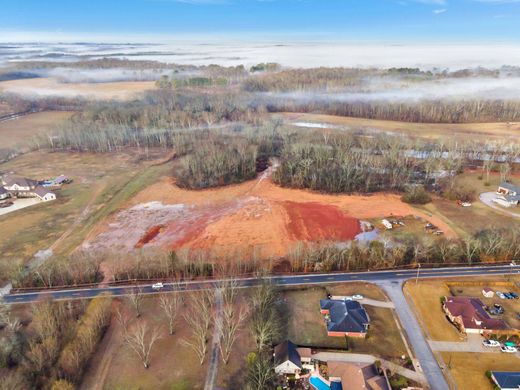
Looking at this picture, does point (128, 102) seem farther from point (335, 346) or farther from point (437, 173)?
point (335, 346)

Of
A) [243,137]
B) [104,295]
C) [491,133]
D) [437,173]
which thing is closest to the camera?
[104,295]

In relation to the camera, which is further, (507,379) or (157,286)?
(157,286)

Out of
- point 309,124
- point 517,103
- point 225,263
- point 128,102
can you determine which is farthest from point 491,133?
point 128,102

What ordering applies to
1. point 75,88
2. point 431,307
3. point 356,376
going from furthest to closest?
point 75,88, point 431,307, point 356,376

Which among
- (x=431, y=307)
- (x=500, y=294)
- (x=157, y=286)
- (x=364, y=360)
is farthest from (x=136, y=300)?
(x=500, y=294)

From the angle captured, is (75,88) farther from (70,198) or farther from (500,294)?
(500,294)

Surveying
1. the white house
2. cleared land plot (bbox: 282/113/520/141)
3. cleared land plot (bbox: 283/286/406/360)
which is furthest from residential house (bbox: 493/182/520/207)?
the white house
